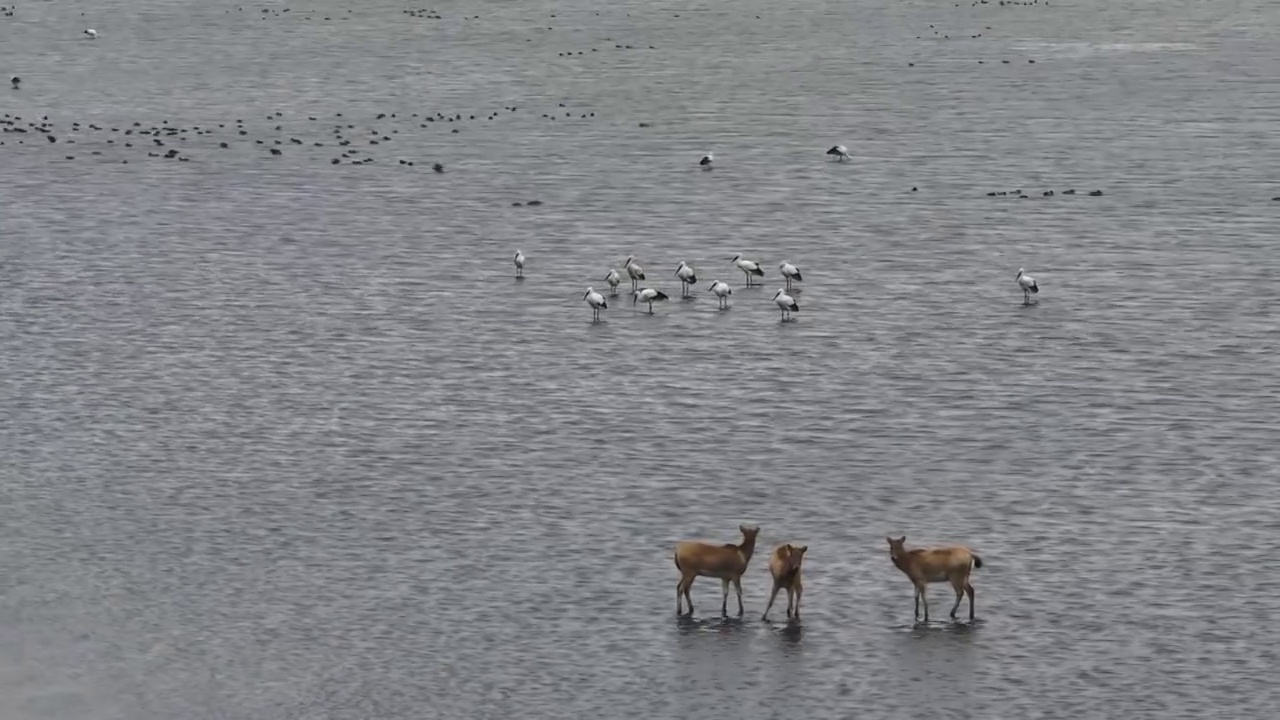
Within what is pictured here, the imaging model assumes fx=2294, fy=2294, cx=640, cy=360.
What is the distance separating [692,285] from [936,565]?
34040mm

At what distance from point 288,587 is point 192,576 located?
213cm

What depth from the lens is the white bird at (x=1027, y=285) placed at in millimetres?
72062

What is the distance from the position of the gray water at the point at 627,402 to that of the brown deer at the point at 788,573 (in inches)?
29.7

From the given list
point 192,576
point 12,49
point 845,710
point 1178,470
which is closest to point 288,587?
point 192,576

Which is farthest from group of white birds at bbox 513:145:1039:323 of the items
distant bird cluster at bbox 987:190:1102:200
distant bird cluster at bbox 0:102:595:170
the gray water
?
distant bird cluster at bbox 0:102:595:170

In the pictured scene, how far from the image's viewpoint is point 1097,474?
52.2 metres

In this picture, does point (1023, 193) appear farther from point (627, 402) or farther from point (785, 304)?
point (627, 402)

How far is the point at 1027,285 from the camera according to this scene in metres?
72.1

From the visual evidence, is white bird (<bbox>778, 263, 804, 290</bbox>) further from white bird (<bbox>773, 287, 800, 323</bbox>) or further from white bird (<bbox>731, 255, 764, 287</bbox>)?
white bird (<bbox>773, 287, 800, 323</bbox>)

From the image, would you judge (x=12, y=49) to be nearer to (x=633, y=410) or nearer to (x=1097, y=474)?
(x=633, y=410)

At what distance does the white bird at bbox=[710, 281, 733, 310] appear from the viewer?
7119cm

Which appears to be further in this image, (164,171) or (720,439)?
(164,171)

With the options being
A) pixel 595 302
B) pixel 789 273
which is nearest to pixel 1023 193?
pixel 789 273

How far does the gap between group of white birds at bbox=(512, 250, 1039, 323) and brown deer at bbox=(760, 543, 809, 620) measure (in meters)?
28.8
